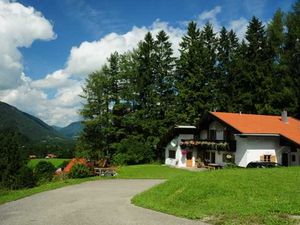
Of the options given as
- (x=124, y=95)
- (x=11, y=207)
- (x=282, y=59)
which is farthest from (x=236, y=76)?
(x=11, y=207)

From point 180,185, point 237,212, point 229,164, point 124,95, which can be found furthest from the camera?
point 124,95

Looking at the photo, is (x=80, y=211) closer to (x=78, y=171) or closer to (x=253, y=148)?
(x=78, y=171)

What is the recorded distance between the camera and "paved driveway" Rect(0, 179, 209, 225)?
1448 centimetres

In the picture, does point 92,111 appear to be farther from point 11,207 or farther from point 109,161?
point 11,207

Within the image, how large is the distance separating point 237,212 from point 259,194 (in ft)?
11.1

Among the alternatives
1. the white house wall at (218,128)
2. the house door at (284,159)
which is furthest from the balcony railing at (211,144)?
the house door at (284,159)

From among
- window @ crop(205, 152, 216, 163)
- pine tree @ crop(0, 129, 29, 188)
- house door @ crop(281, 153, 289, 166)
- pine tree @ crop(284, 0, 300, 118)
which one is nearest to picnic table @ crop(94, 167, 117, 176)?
pine tree @ crop(0, 129, 29, 188)

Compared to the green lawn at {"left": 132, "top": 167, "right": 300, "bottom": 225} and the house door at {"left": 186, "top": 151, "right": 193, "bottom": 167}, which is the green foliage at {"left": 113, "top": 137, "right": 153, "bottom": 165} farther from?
the green lawn at {"left": 132, "top": 167, "right": 300, "bottom": 225}

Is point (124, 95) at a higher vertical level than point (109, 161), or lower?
higher

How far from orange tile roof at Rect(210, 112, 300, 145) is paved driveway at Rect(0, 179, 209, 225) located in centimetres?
2066

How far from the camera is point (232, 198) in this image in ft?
57.7

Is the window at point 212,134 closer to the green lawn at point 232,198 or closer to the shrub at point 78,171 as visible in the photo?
the shrub at point 78,171

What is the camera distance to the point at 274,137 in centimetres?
4203

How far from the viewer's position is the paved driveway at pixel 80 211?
47.5 ft
